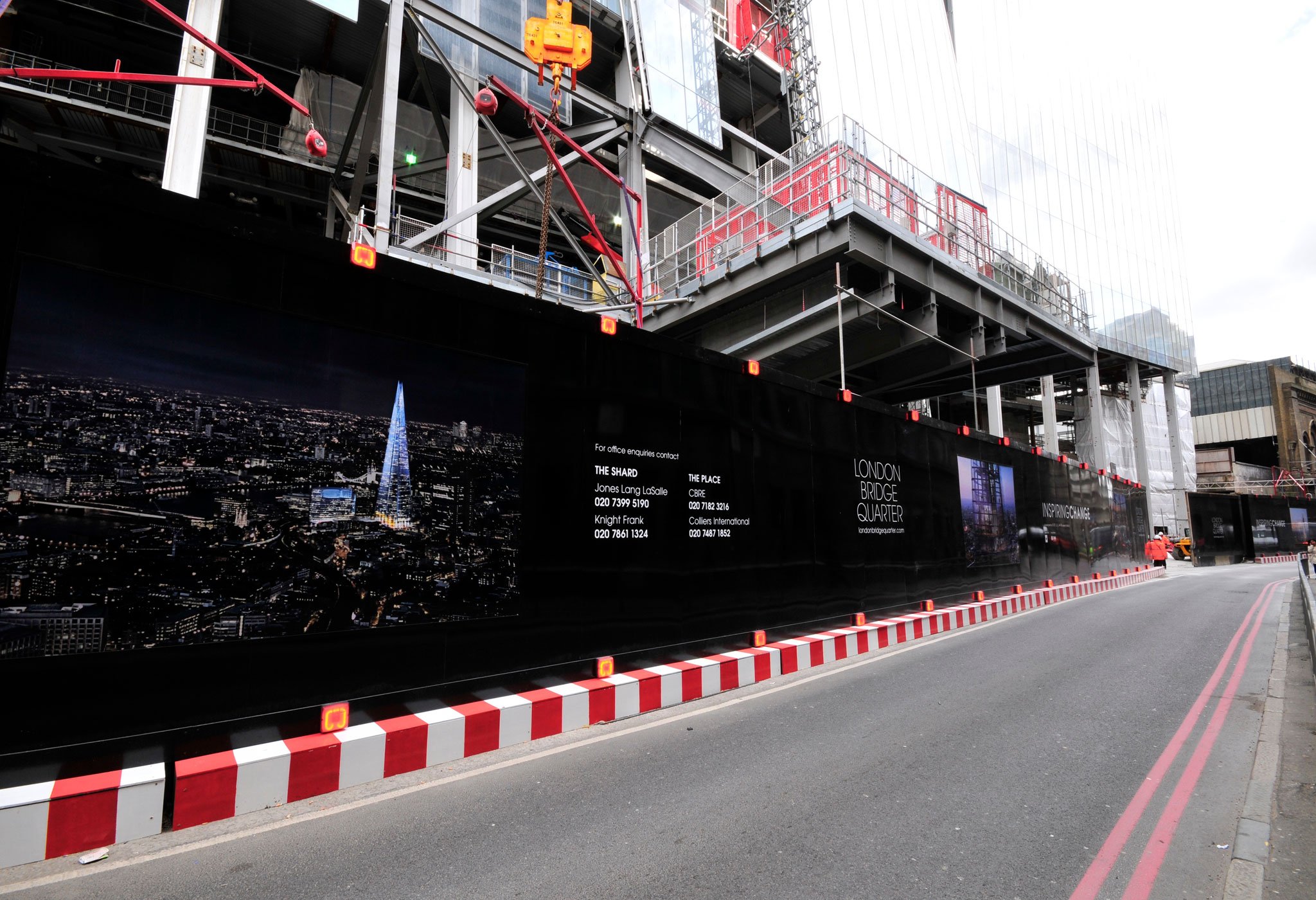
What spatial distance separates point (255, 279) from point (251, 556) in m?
1.69

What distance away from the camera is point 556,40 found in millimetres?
8578

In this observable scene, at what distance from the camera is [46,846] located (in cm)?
283

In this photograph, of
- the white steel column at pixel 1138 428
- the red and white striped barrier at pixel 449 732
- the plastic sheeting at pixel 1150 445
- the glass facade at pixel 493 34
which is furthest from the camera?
the plastic sheeting at pixel 1150 445

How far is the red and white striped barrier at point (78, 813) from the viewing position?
9.03 ft

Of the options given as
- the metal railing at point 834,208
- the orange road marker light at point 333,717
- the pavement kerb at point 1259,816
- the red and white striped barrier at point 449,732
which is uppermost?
the metal railing at point 834,208

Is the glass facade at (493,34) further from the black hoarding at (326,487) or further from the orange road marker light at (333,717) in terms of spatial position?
the orange road marker light at (333,717)

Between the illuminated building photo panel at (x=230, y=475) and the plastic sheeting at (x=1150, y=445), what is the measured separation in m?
40.5

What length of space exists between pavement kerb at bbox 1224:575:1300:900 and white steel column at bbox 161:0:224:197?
21.3 metres

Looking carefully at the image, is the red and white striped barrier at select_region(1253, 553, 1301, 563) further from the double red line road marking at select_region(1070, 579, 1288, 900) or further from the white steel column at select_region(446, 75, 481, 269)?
the white steel column at select_region(446, 75, 481, 269)

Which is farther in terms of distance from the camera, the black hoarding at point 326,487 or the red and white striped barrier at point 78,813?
the black hoarding at point 326,487

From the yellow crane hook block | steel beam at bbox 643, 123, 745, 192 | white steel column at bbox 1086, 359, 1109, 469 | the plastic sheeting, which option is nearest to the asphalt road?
the yellow crane hook block

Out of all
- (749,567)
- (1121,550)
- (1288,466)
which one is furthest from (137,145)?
(1288,466)

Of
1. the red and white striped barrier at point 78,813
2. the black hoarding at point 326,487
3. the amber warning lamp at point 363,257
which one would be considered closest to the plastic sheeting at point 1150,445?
the black hoarding at point 326,487

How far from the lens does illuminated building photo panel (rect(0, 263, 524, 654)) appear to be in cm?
317
